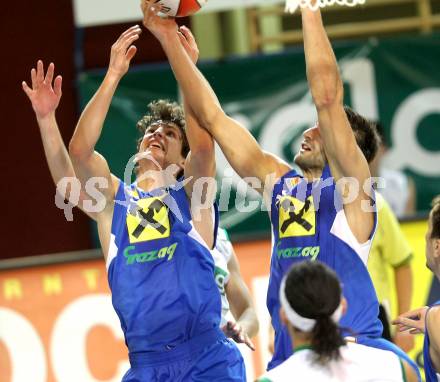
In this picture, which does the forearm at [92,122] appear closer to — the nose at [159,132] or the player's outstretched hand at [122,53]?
the player's outstretched hand at [122,53]

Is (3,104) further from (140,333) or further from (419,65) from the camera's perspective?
(140,333)

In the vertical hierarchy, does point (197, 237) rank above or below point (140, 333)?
above

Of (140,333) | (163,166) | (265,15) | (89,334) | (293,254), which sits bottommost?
(89,334)

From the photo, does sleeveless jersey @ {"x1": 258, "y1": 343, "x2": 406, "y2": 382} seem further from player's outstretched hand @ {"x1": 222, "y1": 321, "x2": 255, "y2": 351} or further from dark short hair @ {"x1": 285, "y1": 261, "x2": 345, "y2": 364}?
player's outstretched hand @ {"x1": 222, "y1": 321, "x2": 255, "y2": 351}

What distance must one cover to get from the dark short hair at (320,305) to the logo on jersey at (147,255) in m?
1.48

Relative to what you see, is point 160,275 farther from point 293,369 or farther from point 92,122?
point 293,369

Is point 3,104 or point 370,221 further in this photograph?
point 3,104

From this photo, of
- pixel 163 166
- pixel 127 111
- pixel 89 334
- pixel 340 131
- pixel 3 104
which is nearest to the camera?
pixel 340 131

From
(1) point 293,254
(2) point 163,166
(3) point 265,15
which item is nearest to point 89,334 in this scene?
(2) point 163,166

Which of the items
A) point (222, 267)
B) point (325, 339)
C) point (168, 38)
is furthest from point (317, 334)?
point (222, 267)

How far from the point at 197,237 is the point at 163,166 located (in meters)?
0.46

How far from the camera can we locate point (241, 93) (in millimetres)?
9352

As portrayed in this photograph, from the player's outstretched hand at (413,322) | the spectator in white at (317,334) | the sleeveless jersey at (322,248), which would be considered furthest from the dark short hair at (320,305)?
the sleeveless jersey at (322,248)

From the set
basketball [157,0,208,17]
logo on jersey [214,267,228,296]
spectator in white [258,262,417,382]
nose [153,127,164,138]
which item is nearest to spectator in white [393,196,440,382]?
spectator in white [258,262,417,382]
